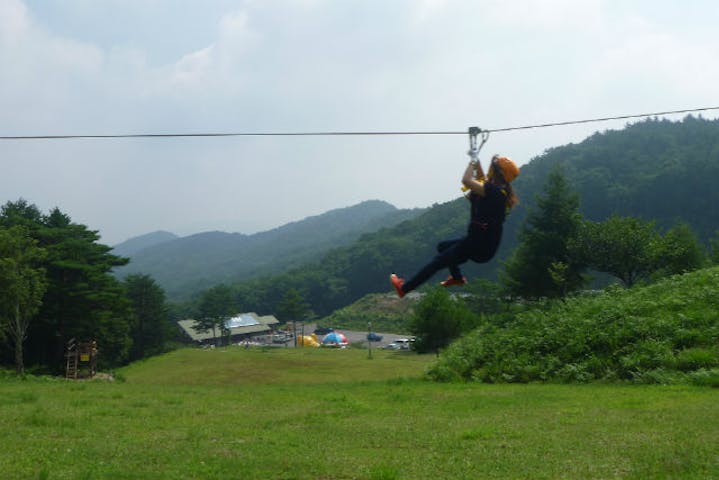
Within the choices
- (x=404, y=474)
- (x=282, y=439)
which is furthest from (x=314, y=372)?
(x=404, y=474)

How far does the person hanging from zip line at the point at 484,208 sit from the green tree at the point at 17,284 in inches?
1067

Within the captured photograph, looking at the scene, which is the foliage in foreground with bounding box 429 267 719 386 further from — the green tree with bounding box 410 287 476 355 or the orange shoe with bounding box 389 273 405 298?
the green tree with bounding box 410 287 476 355

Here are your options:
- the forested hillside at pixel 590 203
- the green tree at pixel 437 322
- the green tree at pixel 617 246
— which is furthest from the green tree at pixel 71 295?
the forested hillside at pixel 590 203

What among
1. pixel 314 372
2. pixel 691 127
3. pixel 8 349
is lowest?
pixel 314 372

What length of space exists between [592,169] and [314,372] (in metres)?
133

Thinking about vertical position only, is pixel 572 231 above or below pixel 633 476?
above

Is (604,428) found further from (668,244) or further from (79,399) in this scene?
(668,244)

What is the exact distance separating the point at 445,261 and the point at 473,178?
1.09m

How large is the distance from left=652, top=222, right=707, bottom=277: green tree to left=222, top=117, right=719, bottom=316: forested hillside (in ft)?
261

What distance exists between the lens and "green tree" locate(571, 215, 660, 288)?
3734 centimetres

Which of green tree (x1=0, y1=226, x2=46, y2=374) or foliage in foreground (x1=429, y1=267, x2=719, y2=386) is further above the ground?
green tree (x1=0, y1=226, x2=46, y2=374)

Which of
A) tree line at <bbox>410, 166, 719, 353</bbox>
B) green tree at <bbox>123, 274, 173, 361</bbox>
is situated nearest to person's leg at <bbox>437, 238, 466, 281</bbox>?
tree line at <bbox>410, 166, 719, 353</bbox>

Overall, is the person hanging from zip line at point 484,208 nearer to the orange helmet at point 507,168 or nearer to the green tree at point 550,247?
the orange helmet at point 507,168

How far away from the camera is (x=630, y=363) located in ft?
57.4
